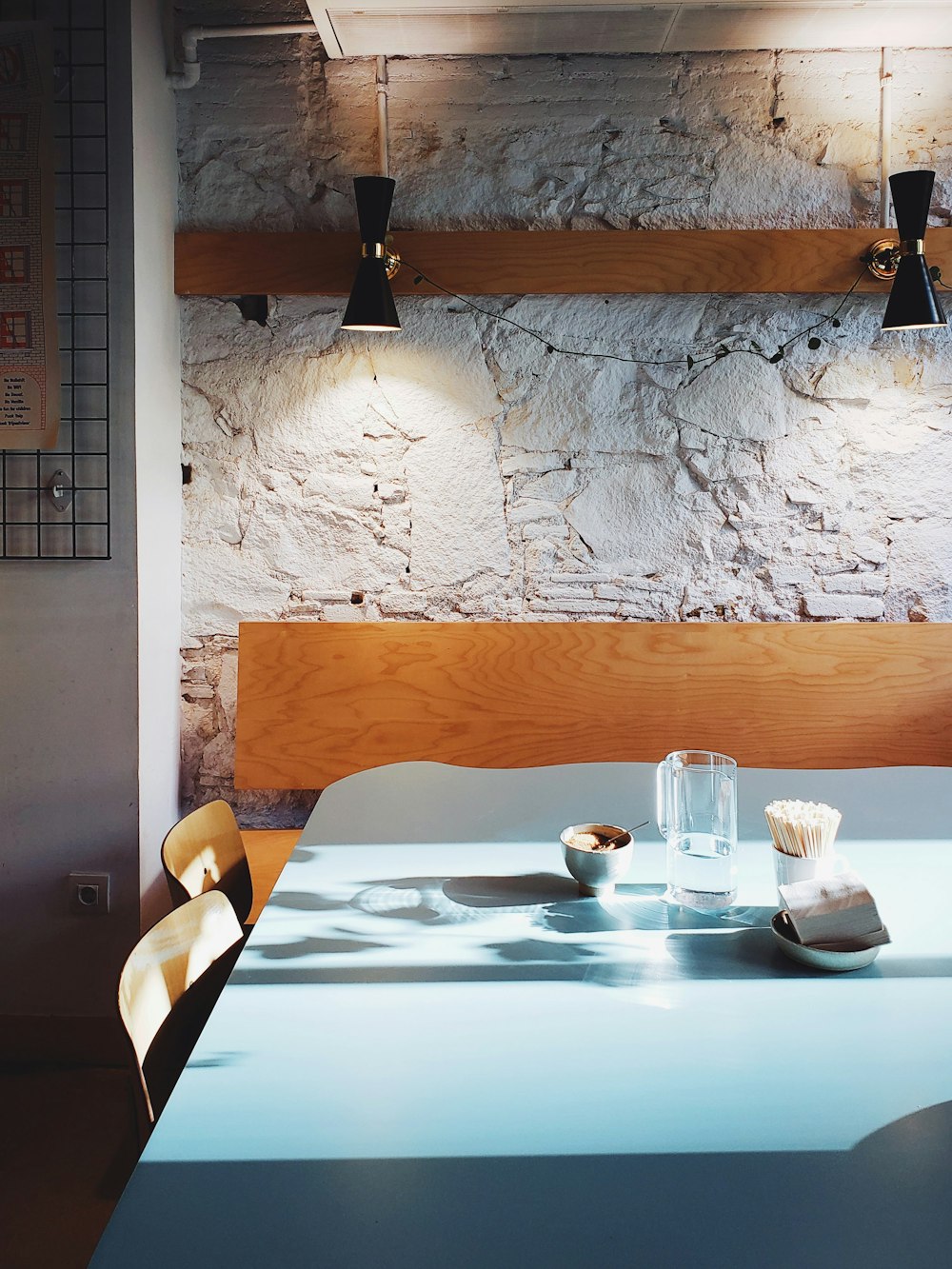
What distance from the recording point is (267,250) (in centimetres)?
290

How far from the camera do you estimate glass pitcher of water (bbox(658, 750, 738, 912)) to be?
1.51 m

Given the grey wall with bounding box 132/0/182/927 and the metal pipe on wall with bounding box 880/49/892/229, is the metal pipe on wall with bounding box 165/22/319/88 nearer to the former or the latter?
the grey wall with bounding box 132/0/182/927

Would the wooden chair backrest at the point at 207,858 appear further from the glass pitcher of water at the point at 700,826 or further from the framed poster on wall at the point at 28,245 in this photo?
the framed poster on wall at the point at 28,245

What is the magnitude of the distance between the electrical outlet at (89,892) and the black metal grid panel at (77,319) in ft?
2.83

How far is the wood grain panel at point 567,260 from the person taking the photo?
289 centimetres

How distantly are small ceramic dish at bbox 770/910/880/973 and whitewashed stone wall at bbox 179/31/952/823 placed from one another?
1808 mm

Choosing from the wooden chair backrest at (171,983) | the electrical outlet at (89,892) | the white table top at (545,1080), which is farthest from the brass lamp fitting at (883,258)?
the electrical outlet at (89,892)

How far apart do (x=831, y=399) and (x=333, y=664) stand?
1.70 metres

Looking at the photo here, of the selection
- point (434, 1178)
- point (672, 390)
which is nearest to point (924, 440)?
point (672, 390)

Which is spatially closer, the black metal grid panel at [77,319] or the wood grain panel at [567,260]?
the black metal grid panel at [77,319]

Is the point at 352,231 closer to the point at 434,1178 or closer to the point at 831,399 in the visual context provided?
the point at 831,399

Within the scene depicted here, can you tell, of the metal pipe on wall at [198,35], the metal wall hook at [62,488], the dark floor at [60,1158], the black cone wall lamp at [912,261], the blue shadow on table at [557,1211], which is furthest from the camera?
the metal pipe on wall at [198,35]

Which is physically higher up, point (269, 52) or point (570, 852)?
point (269, 52)

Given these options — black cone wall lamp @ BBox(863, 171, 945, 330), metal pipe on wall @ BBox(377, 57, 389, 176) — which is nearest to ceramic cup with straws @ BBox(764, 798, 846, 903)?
black cone wall lamp @ BBox(863, 171, 945, 330)
